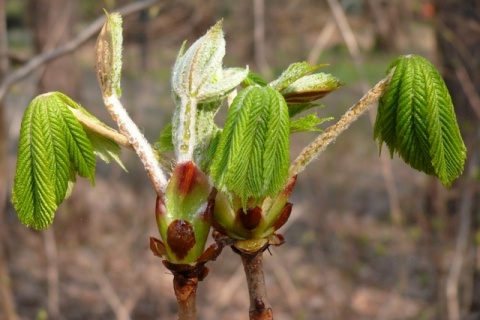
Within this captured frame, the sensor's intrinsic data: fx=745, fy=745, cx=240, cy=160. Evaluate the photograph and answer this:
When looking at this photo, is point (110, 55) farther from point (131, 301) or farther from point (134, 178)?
point (134, 178)

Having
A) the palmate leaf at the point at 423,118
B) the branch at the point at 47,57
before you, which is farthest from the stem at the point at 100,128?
the branch at the point at 47,57

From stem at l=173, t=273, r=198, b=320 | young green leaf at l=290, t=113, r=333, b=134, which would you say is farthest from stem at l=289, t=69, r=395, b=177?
stem at l=173, t=273, r=198, b=320

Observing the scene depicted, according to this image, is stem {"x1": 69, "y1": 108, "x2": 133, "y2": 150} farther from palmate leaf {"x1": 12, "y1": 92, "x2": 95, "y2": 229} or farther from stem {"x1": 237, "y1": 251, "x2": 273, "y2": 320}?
stem {"x1": 237, "y1": 251, "x2": 273, "y2": 320}

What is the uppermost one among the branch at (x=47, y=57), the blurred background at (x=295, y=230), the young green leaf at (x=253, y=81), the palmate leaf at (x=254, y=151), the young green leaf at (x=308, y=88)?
the blurred background at (x=295, y=230)

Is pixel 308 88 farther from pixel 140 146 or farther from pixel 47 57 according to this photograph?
pixel 47 57

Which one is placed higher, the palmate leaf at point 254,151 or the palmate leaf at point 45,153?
the palmate leaf at point 45,153

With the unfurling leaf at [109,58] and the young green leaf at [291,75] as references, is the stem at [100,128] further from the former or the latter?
the young green leaf at [291,75]
